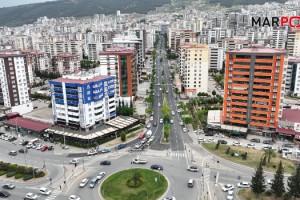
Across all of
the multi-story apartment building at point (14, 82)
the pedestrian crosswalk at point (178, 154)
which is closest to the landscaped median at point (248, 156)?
the pedestrian crosswalk at point (178, 154)

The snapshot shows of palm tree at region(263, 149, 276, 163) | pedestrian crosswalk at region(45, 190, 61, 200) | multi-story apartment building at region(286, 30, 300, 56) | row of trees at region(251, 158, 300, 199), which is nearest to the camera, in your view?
row of trees at region(251, 158, 300, 199)

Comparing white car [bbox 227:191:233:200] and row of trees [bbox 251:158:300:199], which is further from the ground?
row of trees [bbox 251:158:300:199]

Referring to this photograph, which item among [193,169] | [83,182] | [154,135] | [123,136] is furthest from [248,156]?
[83,182]

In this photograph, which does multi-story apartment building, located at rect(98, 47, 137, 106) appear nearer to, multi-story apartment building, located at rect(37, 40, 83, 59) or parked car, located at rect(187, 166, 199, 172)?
parked car, located at rect(187, 166, 199, 172)

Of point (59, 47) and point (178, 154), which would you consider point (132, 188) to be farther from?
point (59, 47)

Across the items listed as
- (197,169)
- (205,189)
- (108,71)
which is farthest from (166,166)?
(108,71)

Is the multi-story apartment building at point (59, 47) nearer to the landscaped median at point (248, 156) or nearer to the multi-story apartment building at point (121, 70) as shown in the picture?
the multi-story apartment building at point (121, 70)

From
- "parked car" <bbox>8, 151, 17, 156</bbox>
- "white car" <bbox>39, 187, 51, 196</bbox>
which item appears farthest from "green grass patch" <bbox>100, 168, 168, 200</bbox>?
"parked car" <bbox>8, 151, 17, 156</bbox>
